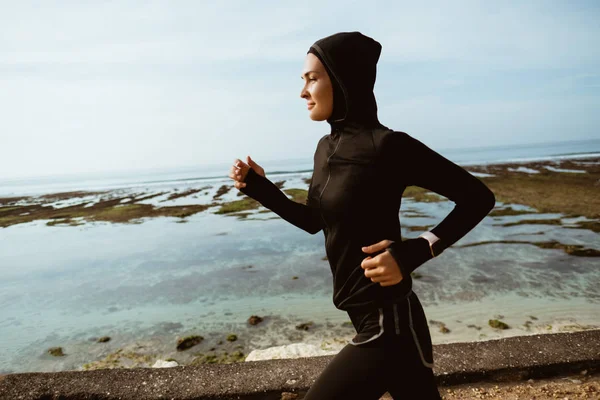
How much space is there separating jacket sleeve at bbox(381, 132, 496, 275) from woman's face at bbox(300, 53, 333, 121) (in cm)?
38

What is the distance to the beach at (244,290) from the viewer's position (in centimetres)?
654

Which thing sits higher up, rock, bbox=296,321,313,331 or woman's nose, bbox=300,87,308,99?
woman's nose, bbox=300,87,308,99

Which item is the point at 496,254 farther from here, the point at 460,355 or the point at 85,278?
the point at 85,278

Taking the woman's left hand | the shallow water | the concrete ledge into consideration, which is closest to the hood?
the woman's left hand

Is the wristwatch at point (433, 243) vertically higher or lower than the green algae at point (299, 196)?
higher

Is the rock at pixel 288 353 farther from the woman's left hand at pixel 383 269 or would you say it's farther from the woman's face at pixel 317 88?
the woman's face at pixel 317 88

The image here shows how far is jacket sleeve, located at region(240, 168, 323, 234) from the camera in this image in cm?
207

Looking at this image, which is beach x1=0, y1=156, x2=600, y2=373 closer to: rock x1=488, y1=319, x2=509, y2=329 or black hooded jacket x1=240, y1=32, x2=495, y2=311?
rock x1=488, y1=319, x2=509, y2=329

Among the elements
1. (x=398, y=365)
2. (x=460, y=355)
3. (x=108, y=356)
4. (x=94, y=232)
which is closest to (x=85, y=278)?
(x=108, y=356)

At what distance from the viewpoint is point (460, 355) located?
3619 millimetres

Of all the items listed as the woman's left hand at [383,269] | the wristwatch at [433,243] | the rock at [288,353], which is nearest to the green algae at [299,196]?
the rock at [288,353]

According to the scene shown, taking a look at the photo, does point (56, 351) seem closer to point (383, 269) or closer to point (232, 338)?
point (232, 338)

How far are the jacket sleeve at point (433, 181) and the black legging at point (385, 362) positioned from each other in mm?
235

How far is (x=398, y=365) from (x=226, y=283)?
866 cm
